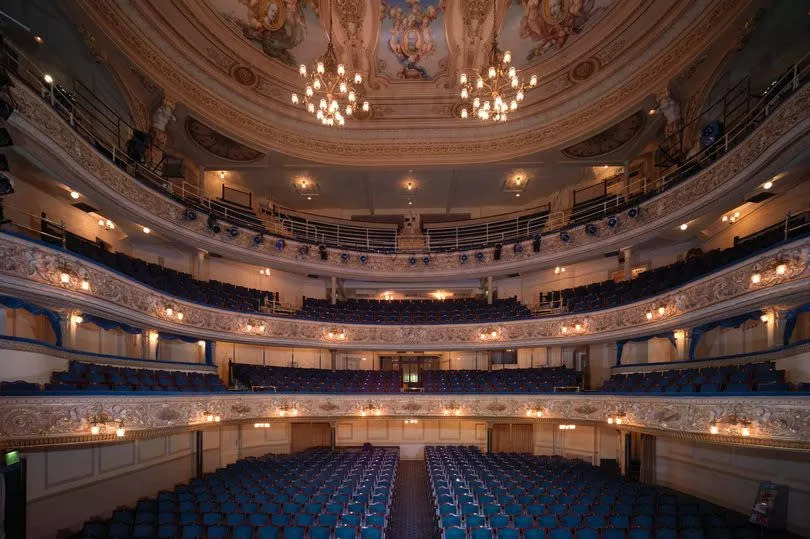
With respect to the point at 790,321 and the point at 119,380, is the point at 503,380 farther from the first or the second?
the point at 119,380

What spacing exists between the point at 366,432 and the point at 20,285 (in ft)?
54.1

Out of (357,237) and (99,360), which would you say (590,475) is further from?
(357,237)

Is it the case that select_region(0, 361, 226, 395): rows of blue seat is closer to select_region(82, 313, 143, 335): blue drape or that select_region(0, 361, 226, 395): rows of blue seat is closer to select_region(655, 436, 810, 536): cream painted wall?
select_region(82, 313, 143, 335): blue drape

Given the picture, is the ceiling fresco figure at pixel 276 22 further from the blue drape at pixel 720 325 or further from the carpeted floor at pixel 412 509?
the carpeted floor at pixel 412 509

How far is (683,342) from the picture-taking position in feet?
50.6

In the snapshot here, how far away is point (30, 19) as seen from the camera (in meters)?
13.1

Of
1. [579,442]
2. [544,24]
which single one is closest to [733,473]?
[579,442]

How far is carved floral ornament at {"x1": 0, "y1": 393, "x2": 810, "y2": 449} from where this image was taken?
9.14 meters

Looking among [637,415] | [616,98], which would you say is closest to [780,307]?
[637,415]

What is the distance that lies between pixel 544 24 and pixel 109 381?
717 inches

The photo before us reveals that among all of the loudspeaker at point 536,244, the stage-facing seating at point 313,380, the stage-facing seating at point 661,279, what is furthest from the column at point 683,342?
the stage-facing seating at point 313,380

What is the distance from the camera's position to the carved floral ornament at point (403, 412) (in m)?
9.14

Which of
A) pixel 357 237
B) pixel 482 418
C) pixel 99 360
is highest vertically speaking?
pixel 357 237

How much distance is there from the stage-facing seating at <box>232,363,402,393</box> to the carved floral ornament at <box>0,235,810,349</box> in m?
1.42
